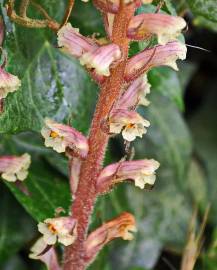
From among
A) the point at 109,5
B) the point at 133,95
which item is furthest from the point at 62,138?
the point at 109,5

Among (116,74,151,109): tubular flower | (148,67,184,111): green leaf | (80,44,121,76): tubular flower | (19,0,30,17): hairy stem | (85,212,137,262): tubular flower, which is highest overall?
(80,44,121,76): tubular flower

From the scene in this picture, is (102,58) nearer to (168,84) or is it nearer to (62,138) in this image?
(62,138)

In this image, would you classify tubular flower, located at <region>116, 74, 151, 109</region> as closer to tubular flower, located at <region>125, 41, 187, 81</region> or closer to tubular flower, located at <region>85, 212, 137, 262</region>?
tubular flower, located at <region>125, 41, 187, 81</region>

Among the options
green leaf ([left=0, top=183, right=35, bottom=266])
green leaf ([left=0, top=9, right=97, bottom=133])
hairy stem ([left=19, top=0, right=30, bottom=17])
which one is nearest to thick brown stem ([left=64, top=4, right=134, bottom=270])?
green leaf ([left=0, top=9, right=97, bottom=133])

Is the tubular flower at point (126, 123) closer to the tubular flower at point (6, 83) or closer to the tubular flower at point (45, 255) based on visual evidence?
the tubular flower at point (6, 83)

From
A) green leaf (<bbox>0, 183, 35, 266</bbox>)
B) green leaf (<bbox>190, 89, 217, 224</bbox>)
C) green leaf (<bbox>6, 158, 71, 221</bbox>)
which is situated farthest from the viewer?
green leaf (<bbox>190, 89, 217, 224</bbox>)

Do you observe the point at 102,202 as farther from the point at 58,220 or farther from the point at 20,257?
the point at 58,220
